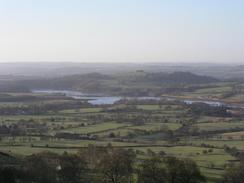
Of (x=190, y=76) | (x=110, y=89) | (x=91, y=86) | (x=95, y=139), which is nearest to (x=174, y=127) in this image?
(x=95, y=139)

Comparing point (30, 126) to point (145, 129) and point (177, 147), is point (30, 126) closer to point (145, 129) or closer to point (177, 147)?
point (145, 129)

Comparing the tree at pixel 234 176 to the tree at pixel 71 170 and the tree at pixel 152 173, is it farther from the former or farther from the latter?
the tree at pixel 71 170

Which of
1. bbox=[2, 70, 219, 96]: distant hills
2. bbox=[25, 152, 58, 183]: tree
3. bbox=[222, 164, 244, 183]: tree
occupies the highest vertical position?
bbox=[25, 152, 58, 183]: tree

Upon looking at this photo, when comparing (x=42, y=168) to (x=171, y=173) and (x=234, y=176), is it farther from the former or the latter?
(x=234, y=176)

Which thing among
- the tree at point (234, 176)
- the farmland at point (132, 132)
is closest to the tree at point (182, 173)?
the tree at point (234, 176)

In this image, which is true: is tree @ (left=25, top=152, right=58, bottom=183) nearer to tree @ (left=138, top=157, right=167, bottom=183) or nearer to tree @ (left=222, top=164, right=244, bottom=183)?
tree @ (left=138, top=157, right=167, bottom=183)

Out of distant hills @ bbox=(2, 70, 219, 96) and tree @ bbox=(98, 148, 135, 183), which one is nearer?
tree @ bbox=(98, 148, 135, 183)

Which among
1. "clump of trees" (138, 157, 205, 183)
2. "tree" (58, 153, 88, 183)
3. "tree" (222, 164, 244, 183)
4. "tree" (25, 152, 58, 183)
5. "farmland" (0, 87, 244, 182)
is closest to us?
"tree" (25, 152, 58, 183)

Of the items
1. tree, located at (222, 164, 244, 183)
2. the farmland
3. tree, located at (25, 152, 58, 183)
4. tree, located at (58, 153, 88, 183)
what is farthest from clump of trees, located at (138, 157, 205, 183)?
tree, located at (25, 152, 58, 183)
